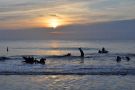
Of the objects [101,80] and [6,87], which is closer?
[6,87]

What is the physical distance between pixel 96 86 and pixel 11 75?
33.6 feet

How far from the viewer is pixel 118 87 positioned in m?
23.6

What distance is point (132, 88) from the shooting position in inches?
907

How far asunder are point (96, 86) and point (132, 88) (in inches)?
105

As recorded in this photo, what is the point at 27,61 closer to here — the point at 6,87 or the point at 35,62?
the point at 35,62

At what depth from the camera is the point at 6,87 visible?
23594 mm

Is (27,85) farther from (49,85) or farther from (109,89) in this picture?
(109,89)

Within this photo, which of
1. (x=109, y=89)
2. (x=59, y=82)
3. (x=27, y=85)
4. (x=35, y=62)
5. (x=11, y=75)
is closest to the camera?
(x=109, y=89)

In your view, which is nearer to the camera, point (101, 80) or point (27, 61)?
point (101, 80)

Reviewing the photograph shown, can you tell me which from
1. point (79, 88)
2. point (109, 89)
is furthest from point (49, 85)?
point (109, 89)

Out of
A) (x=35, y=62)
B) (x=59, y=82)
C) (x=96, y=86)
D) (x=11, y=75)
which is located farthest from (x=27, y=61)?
(x=96, y=86)

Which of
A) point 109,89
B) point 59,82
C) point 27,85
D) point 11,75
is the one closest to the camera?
point 109,89

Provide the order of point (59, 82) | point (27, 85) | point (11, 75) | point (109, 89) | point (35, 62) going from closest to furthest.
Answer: point (109, 89)
point (27, 85)
point (59, 82)
point (11, 75)
point (35, 62)

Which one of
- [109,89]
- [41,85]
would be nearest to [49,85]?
[41,85]
